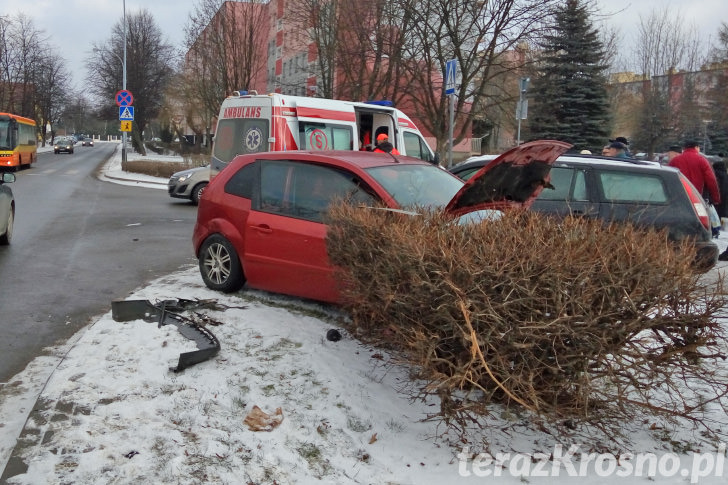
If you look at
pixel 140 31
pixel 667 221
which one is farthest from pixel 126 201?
pixel 140 31

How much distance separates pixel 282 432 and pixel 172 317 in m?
2.21

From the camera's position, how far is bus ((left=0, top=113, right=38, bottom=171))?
29375 mm

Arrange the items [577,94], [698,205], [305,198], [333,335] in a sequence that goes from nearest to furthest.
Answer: [333,335] → [305,198] → [698,205] → [577,94]

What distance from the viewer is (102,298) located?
23.0 feet

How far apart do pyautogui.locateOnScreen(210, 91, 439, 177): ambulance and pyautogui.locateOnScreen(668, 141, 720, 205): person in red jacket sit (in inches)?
171

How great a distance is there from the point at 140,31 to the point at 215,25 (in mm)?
25642

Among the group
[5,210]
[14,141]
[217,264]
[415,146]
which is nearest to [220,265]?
[217,264]

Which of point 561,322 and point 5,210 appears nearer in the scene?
point 561,322

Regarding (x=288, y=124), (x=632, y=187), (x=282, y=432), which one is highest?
(x=288, y=124)

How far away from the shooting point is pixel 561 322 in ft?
9.52

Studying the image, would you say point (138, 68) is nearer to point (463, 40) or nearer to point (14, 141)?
point (14, 141)

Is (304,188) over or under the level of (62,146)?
under

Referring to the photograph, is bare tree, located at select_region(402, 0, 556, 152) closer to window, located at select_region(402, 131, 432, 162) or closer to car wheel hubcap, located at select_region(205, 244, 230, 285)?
window, located at select_region(402, 131, 432, 162)

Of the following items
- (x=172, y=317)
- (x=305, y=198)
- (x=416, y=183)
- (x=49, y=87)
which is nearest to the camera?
(x=172, y=317)
